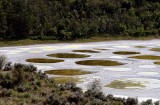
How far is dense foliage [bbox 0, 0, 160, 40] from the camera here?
5972 cm

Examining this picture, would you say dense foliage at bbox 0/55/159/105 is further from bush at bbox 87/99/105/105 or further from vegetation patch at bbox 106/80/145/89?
vegetation patch at bbox 106/80/145/89

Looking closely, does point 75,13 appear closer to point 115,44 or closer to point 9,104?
point 115,44

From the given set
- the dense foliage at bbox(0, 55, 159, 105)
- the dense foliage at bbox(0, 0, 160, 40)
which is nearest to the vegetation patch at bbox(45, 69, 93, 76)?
the dense foliage at bbox(0, 55, 159, 105)

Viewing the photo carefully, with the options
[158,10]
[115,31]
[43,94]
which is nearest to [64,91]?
[43,94]

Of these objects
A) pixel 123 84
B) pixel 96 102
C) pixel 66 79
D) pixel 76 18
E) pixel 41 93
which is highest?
pixel 76 18

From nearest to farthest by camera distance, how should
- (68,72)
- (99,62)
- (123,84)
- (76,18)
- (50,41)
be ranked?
(123,84) → (68,72) → (99,62) → (50,41) → (76,18)

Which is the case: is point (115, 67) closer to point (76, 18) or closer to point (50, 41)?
point (50, 41)

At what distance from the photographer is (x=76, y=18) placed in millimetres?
67250

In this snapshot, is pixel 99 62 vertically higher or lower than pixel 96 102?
lower

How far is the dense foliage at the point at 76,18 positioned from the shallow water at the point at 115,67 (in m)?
6.66

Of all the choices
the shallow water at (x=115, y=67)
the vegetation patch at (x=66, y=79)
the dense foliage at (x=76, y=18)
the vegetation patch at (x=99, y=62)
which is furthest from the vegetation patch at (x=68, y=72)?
the dense foliage at (x=76, y=18)

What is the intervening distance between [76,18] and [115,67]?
1302 inches

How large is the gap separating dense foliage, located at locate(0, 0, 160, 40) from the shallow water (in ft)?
21.9

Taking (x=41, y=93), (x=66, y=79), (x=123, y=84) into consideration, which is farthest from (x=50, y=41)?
(x=41, y=93)
